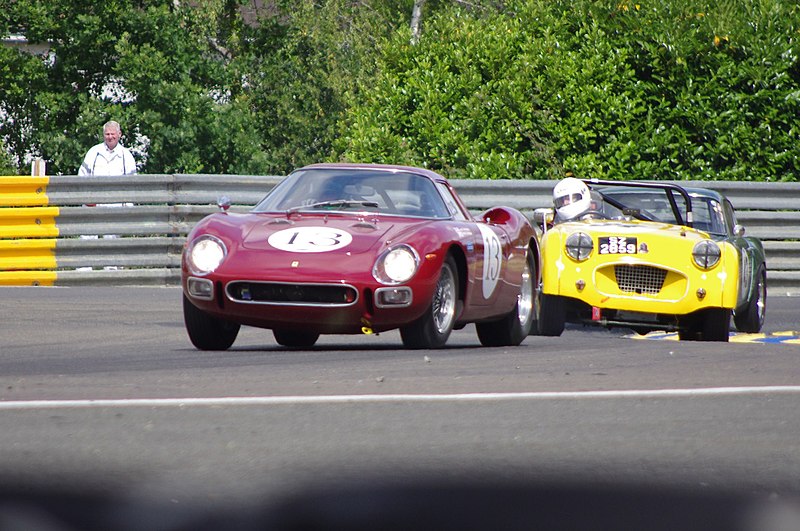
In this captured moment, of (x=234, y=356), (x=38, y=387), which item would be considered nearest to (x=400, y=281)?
(x=234, y=356)

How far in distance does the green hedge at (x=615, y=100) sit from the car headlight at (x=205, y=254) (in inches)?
388

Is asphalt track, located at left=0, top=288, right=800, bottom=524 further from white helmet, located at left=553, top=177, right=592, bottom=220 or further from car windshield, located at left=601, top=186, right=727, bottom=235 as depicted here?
car windshield, located at left=601, top=186, right=727, bottom=235

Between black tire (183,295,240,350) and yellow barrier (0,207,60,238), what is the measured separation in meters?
6.79

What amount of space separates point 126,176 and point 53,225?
39.0 inches

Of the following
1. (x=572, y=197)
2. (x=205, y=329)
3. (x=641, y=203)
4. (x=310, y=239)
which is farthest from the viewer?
(x=641, y=203)

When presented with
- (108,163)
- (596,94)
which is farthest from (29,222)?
(596,94)

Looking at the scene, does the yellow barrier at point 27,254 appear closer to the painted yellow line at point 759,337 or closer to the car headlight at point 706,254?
the painted yellow line at point 759,337

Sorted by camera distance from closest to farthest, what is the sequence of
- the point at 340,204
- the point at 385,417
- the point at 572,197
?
the point at 385,417 → the point at 340,204 → the point at 572,197

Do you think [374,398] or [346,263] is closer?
[374,398]

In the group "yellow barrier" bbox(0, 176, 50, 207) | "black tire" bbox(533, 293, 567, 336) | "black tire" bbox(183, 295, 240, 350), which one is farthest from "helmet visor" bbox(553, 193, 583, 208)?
"yellow barrier" bbox(0, 176, 50, 207)

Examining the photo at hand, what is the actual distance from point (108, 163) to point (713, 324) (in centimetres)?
812

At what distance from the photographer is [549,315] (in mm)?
11961

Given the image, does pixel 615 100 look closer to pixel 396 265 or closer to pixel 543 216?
pixel 543 216

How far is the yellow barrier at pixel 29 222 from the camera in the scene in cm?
1568
